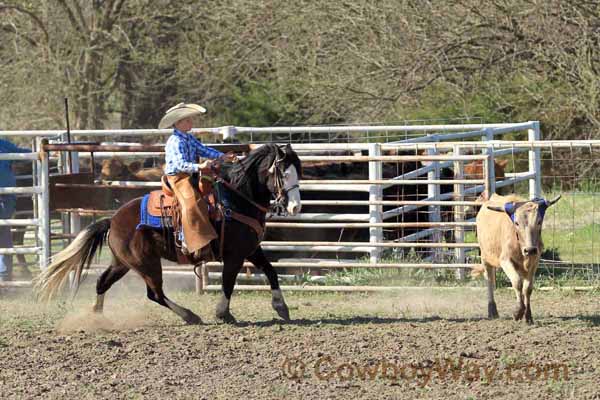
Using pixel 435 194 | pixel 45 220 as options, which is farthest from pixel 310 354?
pixel 45 220

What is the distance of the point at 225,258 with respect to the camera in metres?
7.98

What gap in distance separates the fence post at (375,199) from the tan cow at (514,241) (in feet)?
6.21

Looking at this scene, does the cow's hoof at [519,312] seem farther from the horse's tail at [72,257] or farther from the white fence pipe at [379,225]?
the horse's tail at [72,257]

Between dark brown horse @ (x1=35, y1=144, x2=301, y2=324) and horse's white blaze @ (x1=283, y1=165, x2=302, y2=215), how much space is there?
0.11 metres

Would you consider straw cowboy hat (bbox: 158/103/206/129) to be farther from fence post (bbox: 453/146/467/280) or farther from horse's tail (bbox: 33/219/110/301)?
fence post (bbox: 453/146/467/280)

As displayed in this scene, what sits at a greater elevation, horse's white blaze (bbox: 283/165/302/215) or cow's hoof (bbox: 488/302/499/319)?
horse's white blaze (bbox: 283/165/302/215)

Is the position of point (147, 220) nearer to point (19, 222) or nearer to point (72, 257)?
point (72, 257)

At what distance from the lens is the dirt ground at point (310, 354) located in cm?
579

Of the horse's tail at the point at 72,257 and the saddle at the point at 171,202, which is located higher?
the saddle at the point at 171,202

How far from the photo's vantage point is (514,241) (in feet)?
24.8

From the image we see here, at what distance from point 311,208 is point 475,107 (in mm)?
7500

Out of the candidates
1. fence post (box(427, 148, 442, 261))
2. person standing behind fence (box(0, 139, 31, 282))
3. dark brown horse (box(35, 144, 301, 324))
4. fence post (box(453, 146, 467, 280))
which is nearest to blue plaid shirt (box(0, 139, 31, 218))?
person standing behind fence (box(0, 139, 31, 282))

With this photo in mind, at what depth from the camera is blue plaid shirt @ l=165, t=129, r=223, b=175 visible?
7.64 meters

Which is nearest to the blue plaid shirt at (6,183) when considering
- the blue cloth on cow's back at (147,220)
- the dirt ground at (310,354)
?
the dirt ground at (310,354)
